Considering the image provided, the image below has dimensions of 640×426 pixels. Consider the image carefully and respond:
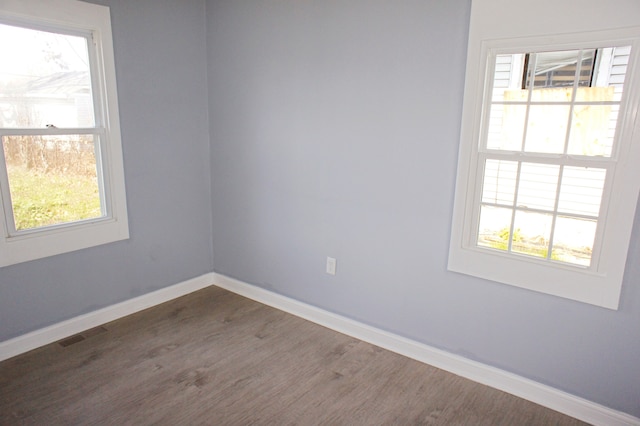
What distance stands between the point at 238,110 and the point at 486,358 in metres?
2.51

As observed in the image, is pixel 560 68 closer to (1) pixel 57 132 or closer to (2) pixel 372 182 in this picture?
(2) pixel 372 182

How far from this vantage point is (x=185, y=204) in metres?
3.46

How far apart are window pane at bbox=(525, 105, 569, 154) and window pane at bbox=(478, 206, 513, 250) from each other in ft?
1.23

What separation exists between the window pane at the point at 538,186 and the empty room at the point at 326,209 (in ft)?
0.03

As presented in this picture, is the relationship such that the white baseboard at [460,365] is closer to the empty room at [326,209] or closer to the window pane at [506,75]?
the empty room at [326,209]

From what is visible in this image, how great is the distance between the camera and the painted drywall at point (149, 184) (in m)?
2.70

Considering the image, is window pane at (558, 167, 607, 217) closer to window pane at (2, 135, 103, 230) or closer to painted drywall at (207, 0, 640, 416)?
painted drywall at (207, 0, 640, 416)

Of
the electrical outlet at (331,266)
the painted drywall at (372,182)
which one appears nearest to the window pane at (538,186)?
the painted drywall at (372,182)

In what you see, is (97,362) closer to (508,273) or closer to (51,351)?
(51,351)

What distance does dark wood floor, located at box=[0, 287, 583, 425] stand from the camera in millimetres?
2148

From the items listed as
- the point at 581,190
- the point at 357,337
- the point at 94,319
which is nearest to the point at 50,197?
the point at 94,319

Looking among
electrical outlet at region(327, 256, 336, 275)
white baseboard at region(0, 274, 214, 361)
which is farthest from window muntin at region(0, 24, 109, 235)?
electrical outlet at region(327, 256, 336, 275)

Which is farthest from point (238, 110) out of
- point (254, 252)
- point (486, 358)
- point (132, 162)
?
point (486, 358)

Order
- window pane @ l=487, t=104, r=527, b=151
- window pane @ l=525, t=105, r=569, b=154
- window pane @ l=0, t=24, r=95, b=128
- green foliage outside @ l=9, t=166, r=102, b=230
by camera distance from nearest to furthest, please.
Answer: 1. window pane @ l=525, t=105, r=569, b=154
2. window pane @ l=487, t=104, r=527, b=151
3. window pane @ l=0, t=24, r=95, b=128
4. green foliage outside @ l=9, t=166, r=102, b=230
